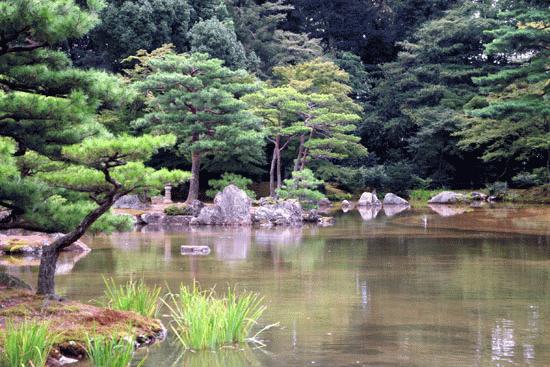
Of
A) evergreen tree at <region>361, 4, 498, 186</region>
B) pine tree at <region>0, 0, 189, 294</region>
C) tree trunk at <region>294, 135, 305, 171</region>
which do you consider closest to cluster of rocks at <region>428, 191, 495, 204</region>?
evergreen tree at <region>361, 4, 498, 186</region>

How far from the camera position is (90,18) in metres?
7.23

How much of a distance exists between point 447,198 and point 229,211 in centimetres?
1304

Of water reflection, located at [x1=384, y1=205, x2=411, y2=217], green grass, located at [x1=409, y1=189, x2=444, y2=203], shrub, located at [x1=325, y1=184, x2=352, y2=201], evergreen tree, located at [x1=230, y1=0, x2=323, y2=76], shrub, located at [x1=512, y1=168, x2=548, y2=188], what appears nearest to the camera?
water reflection, located at [x1=384, y1=205, x2=411, y2=217]

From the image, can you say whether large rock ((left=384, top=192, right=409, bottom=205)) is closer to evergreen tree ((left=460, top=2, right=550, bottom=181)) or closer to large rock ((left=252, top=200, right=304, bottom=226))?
evergreen tree ((left=460, top=2, right=550, bottom=181))

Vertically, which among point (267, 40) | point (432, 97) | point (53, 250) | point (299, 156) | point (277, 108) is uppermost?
point (267, 40)

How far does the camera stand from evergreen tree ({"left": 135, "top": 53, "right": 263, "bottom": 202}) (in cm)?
2406

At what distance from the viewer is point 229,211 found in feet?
71.5

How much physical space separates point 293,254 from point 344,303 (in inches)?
206

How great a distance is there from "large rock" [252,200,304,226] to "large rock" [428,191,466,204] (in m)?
10.6

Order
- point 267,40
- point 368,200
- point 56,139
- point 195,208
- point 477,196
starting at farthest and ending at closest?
point 267,40 → point 477,196 → point 368,200 → point 195,208 → point 56,139

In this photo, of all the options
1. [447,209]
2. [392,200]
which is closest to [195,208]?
[447,209]

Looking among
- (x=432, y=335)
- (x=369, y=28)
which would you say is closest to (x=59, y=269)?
(x=432, y=335)

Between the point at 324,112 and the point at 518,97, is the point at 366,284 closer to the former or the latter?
the point at 324,112

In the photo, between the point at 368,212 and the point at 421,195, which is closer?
the point at 368,212
